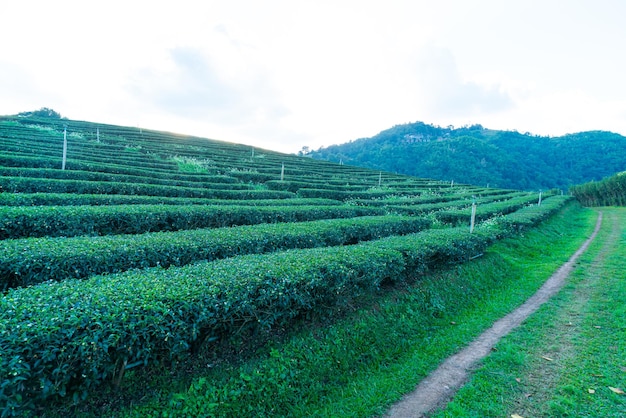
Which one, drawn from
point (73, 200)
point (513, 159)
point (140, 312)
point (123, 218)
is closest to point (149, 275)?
point (140, 312)

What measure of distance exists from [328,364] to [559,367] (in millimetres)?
3927

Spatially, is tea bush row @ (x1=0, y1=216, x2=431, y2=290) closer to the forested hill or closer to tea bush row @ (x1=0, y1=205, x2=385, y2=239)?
tea bush row @ (x1=0, y1=205, x2=385, y2=239)

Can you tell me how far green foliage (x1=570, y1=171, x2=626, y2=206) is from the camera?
146 ft

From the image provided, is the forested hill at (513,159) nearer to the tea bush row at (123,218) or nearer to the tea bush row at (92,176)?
the tea bush row at (92,176)

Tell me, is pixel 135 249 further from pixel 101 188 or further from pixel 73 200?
pixel 101 188

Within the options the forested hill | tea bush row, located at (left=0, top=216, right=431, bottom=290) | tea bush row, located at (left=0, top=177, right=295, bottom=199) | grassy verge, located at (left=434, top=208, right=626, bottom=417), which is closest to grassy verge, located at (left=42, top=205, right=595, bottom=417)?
grassy verge, located at (left=434, top=208, right=626, bottom=417)

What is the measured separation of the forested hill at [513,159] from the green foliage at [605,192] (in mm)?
24919

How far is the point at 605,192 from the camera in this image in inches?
1866

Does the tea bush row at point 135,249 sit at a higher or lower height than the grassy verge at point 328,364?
higher

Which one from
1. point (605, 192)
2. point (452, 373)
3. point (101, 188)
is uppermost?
point (605, 192)

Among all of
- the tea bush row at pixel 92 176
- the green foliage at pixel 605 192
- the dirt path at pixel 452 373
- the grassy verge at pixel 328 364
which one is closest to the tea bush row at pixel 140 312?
the grassy verge at pixel 328 364

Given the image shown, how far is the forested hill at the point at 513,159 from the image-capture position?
85.2 meters

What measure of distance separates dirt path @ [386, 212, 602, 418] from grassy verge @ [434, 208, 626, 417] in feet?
0.57

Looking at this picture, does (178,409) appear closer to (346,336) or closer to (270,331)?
(270,331)
